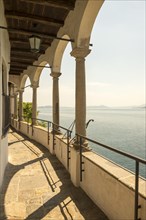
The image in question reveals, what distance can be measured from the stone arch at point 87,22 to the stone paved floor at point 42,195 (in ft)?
11.0

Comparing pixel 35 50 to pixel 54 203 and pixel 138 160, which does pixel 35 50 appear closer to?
pixel 54 203

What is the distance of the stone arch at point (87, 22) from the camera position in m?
4.40

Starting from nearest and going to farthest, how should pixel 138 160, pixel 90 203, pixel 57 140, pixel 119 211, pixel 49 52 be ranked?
pixel 138 160 → pixel 119 211 → pixel 90 203 → pixel 57 140 → pixel 49 52

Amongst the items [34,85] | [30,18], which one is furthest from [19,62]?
[30,18]

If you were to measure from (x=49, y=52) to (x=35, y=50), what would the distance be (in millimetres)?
2725

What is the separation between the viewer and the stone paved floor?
3.46m

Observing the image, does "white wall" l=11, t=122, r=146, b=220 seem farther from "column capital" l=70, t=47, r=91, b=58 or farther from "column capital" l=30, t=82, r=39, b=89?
"column capital" l=30, t=82, r=39, b=89

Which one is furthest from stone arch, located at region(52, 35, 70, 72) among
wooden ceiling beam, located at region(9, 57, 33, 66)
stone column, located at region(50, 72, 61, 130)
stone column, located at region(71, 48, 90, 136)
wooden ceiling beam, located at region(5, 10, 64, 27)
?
wooden ceiling beam, located at region(9, 57, 33, 66)

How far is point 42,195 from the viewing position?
4.20m

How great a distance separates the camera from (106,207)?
11.2 ft

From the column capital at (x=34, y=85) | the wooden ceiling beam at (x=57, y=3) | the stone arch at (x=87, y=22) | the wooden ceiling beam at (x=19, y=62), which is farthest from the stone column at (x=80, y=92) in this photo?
the column capital at (x=34, y=85)

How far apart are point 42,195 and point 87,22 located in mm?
3918

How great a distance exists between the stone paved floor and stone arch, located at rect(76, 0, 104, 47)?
3.37 metres

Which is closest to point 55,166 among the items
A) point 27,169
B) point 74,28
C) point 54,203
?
point 27,169
